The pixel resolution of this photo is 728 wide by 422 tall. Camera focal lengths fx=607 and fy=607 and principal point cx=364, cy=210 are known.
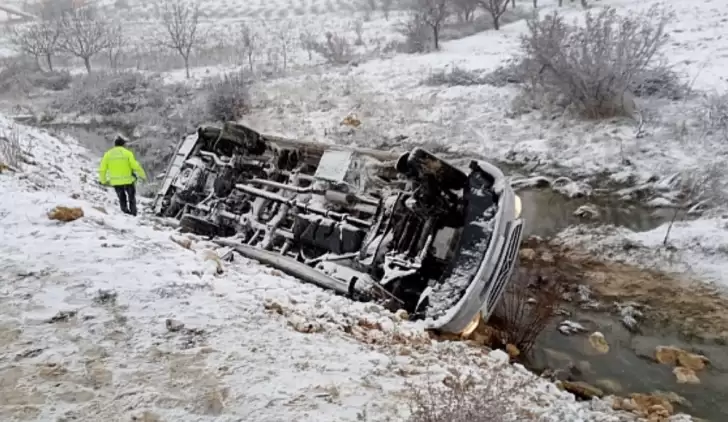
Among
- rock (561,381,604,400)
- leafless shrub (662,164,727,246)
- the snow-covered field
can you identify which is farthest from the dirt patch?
rock (561,381,604,400)

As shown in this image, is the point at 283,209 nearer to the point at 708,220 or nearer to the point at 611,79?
the point at 708,220

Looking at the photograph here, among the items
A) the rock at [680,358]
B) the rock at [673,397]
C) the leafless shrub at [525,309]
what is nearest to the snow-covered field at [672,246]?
the leafless shrub at [525,309]

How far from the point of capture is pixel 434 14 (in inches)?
883

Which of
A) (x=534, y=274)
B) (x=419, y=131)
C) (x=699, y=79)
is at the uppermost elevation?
(x=699, y=79)

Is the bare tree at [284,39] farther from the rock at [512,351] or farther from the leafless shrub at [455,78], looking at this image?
the rock at [512,351]

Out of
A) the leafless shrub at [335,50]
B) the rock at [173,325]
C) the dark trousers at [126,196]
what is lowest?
the dark trousers at [126,196]

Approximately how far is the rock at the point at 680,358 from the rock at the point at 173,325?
4411mm

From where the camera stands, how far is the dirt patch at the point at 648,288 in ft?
20.8

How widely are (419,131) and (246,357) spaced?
434 inches

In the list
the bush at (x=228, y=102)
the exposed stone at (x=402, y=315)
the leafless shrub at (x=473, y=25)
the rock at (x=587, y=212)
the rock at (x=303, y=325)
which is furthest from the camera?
the leafless shrub at (x=473, y=25)

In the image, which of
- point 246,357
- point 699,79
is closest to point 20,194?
point 246,357

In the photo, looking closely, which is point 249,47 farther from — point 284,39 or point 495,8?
point 495,8

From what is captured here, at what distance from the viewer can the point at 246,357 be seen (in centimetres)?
352

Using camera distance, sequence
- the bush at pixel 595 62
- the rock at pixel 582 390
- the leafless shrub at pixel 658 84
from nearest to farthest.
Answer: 1. the rock at pixel 582 390
2. the bush at pixel 595 62
3. the leafless shrub at pixel 658 84
